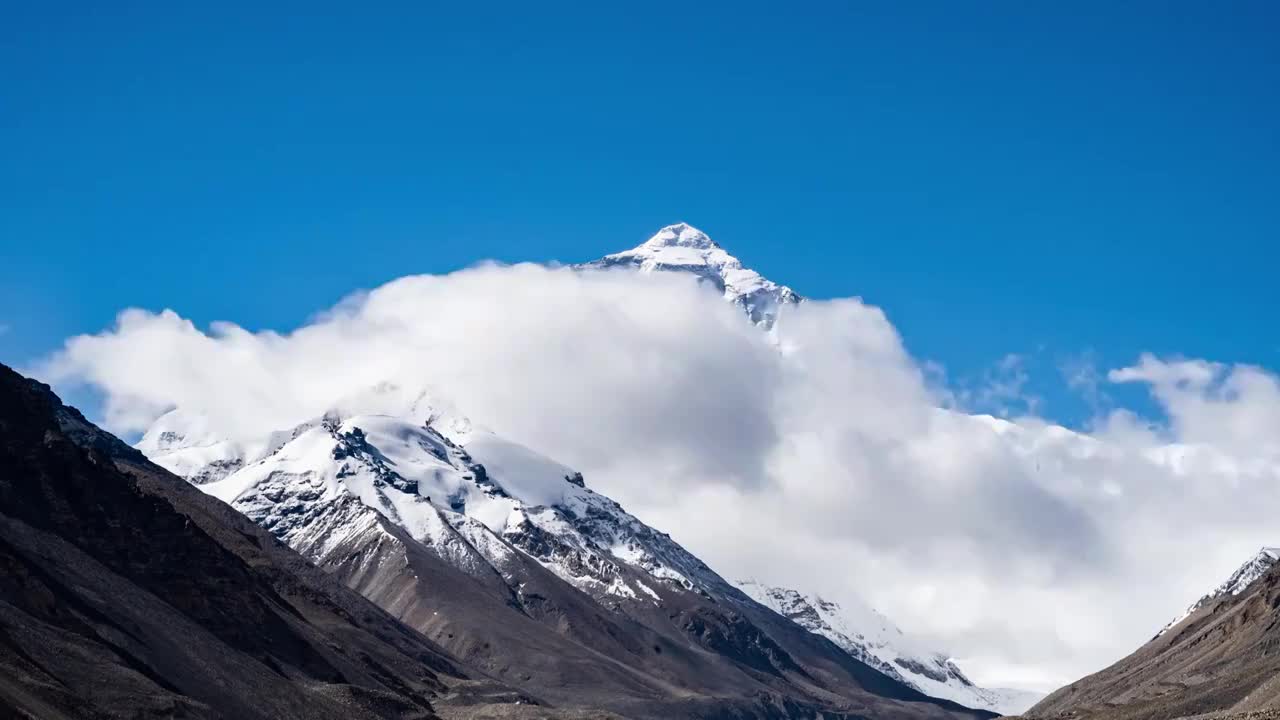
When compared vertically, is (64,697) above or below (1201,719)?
below

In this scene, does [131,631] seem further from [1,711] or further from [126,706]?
[1,711]

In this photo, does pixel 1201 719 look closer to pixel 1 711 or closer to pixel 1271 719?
pixel 1271 719

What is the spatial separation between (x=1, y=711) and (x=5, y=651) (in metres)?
29.2

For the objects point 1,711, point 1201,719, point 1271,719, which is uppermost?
point 1201,719

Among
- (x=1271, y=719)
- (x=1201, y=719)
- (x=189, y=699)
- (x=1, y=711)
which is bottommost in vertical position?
(x=1, y=711)

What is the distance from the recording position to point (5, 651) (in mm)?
147375

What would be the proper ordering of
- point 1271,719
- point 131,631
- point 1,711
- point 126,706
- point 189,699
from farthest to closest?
1. point 131,631
2. point 189,699
3. point 126,706
4. point 1271,719
5. point 1,711

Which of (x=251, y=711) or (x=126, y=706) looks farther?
(x=251, y=711)

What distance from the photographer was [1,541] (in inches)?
7362

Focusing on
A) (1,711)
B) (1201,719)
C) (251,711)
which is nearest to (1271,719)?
(1201,719)

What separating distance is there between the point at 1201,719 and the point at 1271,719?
4932cm

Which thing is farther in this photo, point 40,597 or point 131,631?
point 131,631

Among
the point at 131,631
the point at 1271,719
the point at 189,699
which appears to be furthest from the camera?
the point at 131,631

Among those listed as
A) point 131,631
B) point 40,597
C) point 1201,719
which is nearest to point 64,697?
point 40,597
